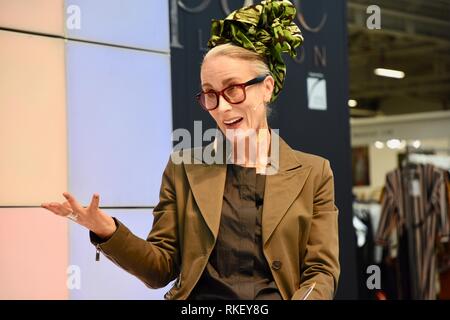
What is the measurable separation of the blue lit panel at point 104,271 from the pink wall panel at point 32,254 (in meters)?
0.04

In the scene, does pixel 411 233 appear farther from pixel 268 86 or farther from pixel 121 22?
pixel 268 86

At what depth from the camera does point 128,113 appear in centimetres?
264

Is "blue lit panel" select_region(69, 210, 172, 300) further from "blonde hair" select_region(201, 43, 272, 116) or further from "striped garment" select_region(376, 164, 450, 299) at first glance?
"striped garment" select_region(376, 164, 450, 299)

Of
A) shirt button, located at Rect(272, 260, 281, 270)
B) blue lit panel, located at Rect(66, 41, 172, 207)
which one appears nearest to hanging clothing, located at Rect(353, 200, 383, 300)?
blue lit panel, located at Rect(66, 41, 172, 207)

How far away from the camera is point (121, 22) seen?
8.70 feet

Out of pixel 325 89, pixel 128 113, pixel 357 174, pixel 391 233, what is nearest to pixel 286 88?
pixel 325 89

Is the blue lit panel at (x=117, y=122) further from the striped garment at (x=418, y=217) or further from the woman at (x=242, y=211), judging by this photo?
the striped garment at (x=418, y=217)

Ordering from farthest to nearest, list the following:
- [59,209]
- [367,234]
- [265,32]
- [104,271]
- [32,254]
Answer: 1. [367,234]
2. [104,271]
3. [32,254]
4. [265,32]
5. [59,209]

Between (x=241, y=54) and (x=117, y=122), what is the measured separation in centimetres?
107

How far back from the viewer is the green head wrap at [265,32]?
1.63 meters

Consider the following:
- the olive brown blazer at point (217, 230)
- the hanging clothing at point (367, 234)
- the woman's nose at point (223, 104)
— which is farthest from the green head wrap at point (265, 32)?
the hanging clothing at point (367, 234)

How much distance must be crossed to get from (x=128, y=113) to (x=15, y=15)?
48 centimetres

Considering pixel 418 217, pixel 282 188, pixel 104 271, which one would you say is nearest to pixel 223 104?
pixel 282 188

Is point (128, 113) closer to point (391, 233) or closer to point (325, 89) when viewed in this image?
point (325, 89)
